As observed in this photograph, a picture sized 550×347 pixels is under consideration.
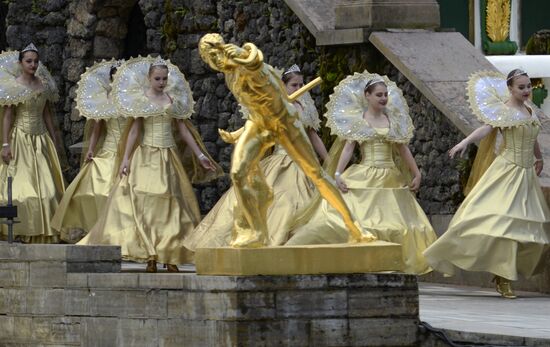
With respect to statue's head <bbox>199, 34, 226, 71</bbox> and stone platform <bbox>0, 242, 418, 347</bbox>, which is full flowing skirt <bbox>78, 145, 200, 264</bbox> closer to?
stone platform <bbox>0, 242, 418, 347</bbox>

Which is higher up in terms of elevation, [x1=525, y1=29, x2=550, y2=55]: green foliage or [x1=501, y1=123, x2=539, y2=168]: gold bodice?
[x1=525, y1=29, x2=550, y2=55]: green foliage

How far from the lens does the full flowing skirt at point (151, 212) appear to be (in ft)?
61.2

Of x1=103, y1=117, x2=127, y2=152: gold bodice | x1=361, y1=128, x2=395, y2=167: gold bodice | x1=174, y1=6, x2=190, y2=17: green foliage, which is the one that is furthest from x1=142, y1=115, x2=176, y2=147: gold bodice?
x1=174, y1=6, x2=190, y2=17: green foliage

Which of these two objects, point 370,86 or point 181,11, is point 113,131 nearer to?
point 370,86

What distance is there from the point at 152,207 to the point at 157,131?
67 cm

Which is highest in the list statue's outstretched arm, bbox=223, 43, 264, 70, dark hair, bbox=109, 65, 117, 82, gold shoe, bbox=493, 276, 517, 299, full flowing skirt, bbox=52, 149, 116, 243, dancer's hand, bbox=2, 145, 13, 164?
statue's outstretched arm, bbox=223, 43, 264, 70

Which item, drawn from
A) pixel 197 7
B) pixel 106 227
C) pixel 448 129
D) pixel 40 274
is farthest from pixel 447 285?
pixel 197 7

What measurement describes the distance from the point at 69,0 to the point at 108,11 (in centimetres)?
69

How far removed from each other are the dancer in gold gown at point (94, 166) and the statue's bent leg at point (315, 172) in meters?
6.27

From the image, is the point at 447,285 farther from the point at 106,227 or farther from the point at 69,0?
the point at 69,0

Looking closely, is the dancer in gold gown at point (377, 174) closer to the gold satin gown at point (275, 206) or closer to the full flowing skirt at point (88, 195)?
the gold satin gown at point (275, 206)

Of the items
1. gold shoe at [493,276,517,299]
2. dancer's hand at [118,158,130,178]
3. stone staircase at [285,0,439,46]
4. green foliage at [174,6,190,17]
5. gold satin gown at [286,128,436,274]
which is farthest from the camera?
green foliage at [174,6,190,17]

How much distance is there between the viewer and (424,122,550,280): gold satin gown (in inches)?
680

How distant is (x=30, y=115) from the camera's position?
70.1 ft
